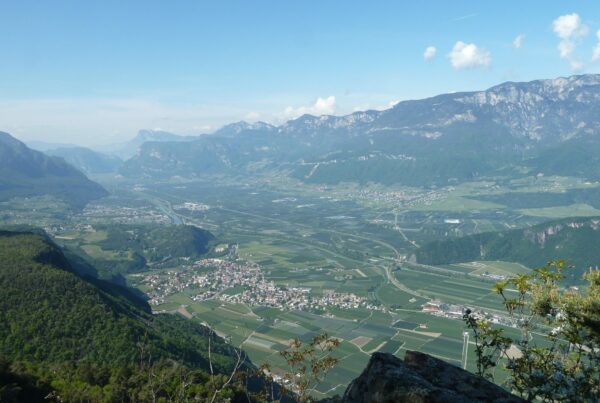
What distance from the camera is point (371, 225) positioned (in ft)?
554

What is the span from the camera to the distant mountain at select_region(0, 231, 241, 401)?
3916cm

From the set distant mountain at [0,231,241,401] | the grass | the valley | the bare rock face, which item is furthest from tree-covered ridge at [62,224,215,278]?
the grass

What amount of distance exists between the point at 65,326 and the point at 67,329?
2.04 feet

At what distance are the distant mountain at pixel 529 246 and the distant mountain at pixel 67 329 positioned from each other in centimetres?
8359

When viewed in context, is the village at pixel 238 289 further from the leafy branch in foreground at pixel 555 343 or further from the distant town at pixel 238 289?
the leafy branch in foreground at pixel 555 343

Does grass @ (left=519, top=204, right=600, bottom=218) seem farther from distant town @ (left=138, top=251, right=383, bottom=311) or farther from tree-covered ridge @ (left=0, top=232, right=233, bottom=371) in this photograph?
tree-covered ridge @ (left=0, top=232, right=233, bottom=371)

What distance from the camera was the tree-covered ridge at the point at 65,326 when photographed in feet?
131

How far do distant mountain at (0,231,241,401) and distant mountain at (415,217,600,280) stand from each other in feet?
274

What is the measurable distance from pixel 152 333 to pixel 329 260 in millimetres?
76746

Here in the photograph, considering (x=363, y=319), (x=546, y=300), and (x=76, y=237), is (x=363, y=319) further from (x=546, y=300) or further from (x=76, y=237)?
(x=76, y=237)

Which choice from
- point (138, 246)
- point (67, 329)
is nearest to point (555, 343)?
point (67, 329)

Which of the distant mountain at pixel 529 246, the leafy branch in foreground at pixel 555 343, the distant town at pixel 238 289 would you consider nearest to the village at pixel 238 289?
the distant town at pixel 238 289

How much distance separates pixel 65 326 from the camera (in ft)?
142

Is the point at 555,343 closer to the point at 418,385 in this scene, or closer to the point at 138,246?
the point at 418,385
